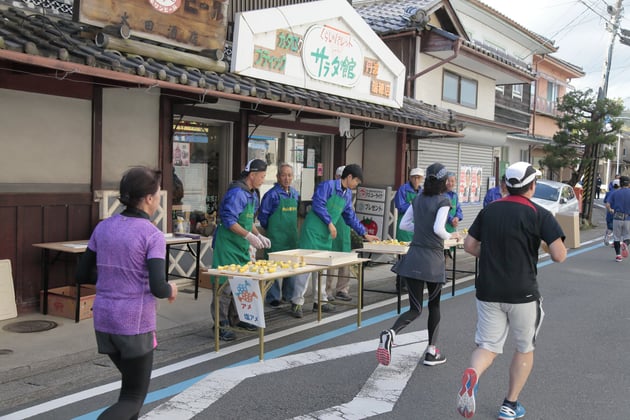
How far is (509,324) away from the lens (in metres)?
4.46

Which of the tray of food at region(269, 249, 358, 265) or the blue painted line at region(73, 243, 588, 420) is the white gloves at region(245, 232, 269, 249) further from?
the blue painted line at region(73, 243, 588, 420)

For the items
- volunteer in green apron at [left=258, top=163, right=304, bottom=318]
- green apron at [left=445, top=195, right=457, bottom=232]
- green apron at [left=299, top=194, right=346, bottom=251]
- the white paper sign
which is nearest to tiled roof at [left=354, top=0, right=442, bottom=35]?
green apron at [left=445, top=195, right=457, bottom=232]

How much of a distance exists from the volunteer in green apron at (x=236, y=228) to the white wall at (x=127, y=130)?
271cm

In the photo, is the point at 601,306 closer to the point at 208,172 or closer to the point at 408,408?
the point at 408,408

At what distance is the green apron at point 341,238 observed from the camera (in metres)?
8.33

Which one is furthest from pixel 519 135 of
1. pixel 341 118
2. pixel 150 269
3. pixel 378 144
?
pixel 150 269

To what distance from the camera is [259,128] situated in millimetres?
11078

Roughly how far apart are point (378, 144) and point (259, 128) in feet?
13.7

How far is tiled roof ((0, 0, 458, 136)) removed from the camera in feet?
19.6

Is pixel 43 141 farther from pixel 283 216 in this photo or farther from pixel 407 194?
pixel 407 194

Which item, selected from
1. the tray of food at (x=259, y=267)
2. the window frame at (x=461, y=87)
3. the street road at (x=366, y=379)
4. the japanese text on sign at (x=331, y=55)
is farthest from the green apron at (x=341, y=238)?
the window frame at (x=461, y=87)

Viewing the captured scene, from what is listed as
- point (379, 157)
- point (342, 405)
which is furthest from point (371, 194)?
point (342, 405)

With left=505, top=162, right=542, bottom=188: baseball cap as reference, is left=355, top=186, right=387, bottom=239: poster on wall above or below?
below

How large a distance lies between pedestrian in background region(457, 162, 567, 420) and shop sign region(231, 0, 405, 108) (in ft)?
18.7
